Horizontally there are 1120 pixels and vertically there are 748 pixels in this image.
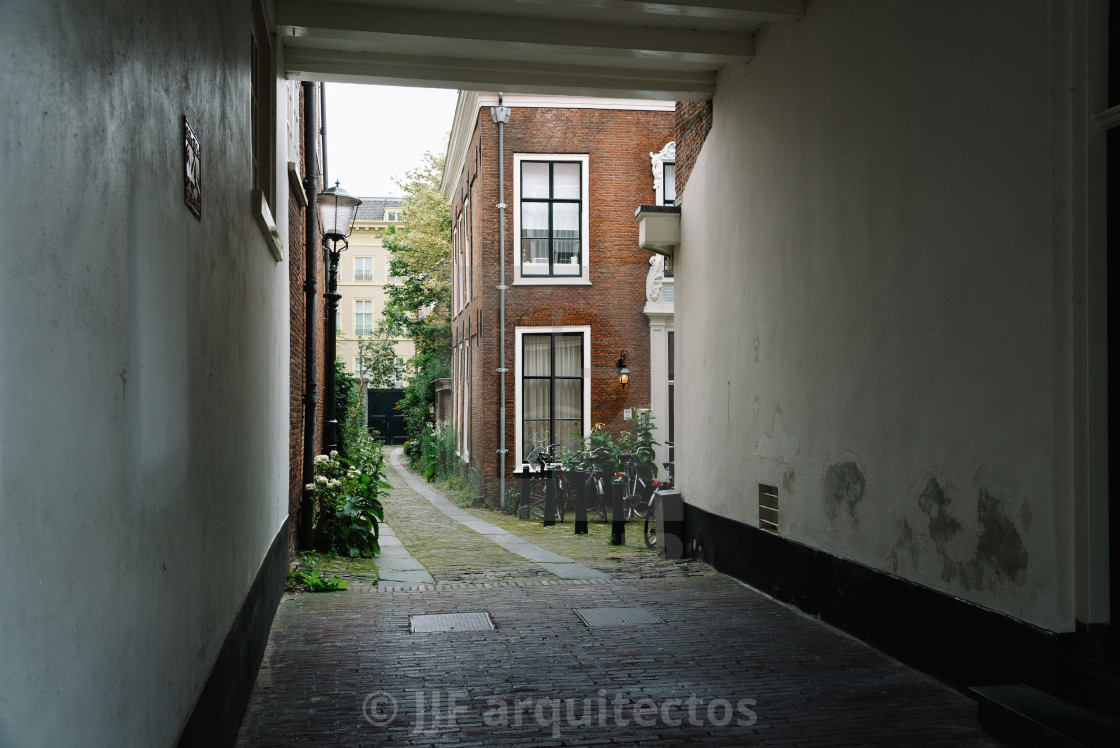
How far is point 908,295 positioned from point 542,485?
1238 centimetres

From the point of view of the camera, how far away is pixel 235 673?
4074mm

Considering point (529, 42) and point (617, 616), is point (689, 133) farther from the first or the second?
point (617, 616)

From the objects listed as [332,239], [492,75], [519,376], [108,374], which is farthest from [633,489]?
[108,374]

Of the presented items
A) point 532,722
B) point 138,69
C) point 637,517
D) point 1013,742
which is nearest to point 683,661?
point 532,722

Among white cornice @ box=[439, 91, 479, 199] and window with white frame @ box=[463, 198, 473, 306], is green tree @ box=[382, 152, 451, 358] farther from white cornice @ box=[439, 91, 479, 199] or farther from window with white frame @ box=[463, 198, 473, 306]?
window with white frame @ box=[463, 198, 473, 306]

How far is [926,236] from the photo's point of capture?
517cm

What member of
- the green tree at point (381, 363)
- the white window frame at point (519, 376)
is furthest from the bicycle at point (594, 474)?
the green tree at point (381, 363)

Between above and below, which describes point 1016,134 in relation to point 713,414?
above

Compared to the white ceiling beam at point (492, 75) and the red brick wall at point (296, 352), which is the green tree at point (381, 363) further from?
the white ceiling beam at point (492, 75)

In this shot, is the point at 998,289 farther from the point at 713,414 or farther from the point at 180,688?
the point at 713,414

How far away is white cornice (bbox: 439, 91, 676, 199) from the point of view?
17156mm

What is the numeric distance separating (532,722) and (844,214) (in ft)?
12.6

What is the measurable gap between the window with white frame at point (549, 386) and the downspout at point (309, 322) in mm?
7316

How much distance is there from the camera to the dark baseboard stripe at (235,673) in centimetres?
317
